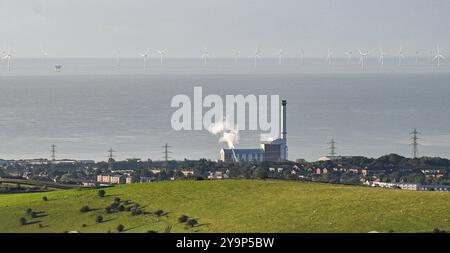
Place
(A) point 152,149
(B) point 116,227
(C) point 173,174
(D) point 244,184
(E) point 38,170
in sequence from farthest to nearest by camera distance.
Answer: (A) point 152,149
(E) point 38,170
(C) point 173,174
(D) point 244,184
(B) point 116,227

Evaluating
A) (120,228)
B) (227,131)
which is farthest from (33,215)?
(227,131)

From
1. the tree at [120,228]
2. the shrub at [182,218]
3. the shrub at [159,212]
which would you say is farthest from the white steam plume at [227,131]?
the tree at [120,228]

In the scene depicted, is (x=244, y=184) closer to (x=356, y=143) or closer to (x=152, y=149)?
(x=152, y=149)

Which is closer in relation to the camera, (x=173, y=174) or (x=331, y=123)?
(x=173, y=174)

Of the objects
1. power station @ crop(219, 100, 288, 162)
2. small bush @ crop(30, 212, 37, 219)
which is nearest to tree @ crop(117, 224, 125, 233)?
small bush @ crop(30, 212, 37, 219)

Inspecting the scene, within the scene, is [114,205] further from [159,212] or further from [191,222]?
[191,222]

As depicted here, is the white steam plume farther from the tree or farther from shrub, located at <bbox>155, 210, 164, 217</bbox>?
the tree

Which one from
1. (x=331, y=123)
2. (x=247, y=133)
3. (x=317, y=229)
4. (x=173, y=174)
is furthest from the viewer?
(x=331, y=123)
